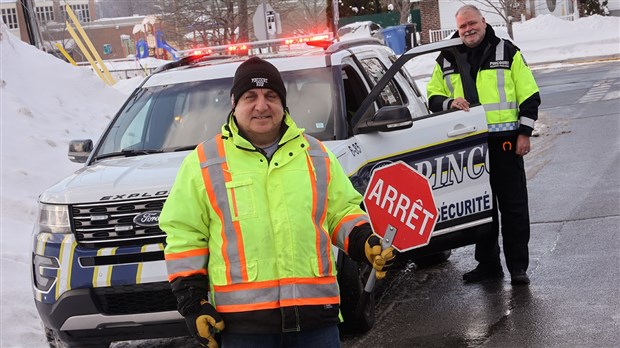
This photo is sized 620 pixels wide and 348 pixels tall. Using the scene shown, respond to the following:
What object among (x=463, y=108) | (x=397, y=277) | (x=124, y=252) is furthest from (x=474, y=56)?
(x=124, y=252)

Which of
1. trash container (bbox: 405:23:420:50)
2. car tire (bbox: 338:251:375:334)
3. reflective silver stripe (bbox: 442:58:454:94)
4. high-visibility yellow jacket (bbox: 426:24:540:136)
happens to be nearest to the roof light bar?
reflective silver stripe (bbox: 442:58:454:94)

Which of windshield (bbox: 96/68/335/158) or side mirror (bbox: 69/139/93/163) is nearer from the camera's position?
windshield (bbox: 96/68/335/158)

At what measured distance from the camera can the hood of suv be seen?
6039 mm

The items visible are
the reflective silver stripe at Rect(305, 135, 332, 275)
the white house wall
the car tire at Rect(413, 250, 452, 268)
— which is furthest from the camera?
the white house wall

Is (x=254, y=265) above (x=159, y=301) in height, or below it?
above

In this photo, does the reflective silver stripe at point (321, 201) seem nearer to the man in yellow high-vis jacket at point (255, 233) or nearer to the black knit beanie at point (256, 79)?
the man in yellow high-vis jacket at point (255, 233)

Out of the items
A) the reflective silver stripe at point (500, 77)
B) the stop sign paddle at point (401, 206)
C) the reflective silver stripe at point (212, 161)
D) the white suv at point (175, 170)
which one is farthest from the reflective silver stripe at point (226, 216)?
the reflective silver stripe at point (500, 77)

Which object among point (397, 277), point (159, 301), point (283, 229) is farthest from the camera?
point (397, 277)

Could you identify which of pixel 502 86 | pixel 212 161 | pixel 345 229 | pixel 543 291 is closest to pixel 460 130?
pixel 502 86

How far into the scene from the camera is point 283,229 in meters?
3.80

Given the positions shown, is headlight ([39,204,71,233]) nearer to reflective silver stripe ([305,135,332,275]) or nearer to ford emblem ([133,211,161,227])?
ford emblem ([133,211,161,227])

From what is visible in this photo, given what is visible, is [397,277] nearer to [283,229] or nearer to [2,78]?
[283,229]

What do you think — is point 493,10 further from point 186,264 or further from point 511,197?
point 186,264

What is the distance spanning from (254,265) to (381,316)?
355 cm
